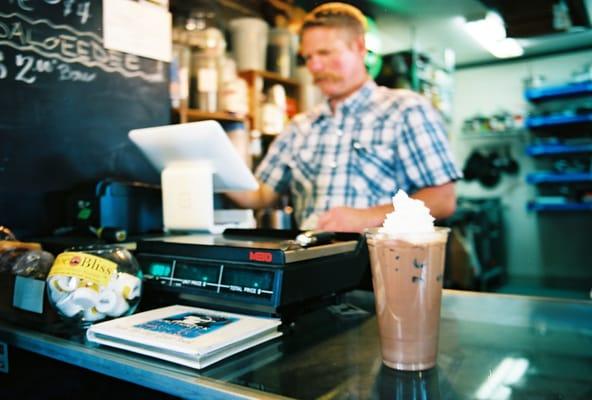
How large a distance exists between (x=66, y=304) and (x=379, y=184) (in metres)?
1.27

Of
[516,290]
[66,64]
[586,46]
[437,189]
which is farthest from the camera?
[516,290]

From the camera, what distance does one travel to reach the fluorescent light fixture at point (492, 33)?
1.38 metres

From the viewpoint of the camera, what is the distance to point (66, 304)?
0.90 metres

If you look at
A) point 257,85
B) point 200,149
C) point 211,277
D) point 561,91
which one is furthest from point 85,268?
point 561,91

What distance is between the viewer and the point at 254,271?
879mm

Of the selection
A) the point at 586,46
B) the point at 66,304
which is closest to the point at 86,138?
the point at 66,304

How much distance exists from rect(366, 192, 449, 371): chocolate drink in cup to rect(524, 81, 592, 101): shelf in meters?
5.30

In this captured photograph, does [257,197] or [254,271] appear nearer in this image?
[254,271]

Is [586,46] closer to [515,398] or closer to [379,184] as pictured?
[379,184]

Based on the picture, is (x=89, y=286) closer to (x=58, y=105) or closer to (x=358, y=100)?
(x=58, y=105)

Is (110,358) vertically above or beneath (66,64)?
beneath

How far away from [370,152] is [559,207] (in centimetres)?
466

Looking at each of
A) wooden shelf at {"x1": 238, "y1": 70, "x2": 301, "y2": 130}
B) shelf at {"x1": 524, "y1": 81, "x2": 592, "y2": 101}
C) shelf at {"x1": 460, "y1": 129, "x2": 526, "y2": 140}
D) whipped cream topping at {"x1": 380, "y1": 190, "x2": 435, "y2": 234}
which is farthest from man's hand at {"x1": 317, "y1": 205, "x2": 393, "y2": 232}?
shelf at {"x1": 460, "y1": 129, "x2": 526, "y2": 140}

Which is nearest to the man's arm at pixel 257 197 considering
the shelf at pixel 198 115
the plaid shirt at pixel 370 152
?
the plaid shirt at pixel 370 152
